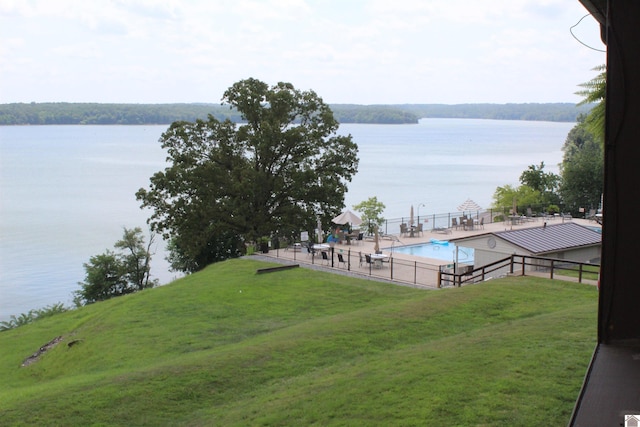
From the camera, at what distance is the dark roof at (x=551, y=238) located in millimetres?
23328

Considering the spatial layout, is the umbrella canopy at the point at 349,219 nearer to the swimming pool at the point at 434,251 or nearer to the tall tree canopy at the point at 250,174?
the swimming pool at the point at 434,251

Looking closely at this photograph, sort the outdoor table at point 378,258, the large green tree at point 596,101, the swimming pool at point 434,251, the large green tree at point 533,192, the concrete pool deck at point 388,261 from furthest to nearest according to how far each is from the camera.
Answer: the large green tree at point 533,192 → the swimming pool at point 434,251 → the outdoor table at point 378,258 → the concrete pool deck at point 388,261 → the large green tree at point 596,101

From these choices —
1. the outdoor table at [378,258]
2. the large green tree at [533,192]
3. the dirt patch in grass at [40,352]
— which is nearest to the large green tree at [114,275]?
the dirt patch in grass at [40,352]

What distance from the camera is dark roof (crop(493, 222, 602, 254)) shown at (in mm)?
23328

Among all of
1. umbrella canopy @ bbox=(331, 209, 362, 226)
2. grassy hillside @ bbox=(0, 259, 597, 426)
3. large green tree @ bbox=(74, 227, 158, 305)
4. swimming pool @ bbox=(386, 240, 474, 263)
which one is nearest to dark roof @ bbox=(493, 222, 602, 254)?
grassy hillside @ bbox=(0, 259, 597, 426)

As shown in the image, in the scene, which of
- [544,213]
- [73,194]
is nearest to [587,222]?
[544,213]

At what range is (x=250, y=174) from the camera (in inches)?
1510

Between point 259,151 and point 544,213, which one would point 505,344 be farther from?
point 544,213

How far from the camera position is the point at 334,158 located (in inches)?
1634

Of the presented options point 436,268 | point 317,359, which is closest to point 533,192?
point 436,268

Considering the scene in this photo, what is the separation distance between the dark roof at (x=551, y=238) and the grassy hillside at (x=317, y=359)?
3461mm

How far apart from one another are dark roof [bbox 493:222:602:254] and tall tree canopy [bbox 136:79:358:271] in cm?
1623

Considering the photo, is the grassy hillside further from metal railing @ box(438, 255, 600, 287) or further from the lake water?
the lake water

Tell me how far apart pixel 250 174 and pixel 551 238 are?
63.0ft
